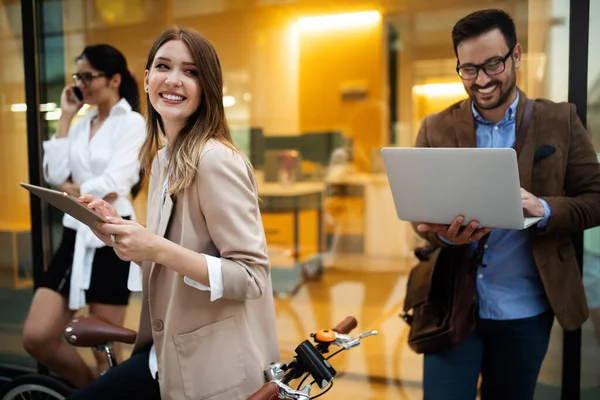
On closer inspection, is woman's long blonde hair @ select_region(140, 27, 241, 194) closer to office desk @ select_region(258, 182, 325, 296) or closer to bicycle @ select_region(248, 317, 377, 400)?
bicycle @ select_region(248, 317, 377, 400)

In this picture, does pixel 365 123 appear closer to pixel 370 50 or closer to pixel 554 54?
pixel 370 50

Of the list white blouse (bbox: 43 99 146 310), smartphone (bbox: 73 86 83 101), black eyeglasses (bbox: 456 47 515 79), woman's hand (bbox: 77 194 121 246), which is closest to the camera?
woman's hand (bbox: 77 194 121 246)

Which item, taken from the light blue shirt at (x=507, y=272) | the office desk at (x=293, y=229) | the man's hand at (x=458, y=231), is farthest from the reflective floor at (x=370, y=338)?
the man's hand at (x=458, y=231)

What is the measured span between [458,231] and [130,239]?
104 cm

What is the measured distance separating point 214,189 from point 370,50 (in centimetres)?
473

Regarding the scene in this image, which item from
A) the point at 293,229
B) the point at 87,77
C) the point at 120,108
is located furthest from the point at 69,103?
the point at 293,229

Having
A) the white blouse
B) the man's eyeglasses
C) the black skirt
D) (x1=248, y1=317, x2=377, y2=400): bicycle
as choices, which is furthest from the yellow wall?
(x1=248, y1=317, x2=377, y2=400): bicycle

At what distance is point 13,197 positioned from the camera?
3.86m

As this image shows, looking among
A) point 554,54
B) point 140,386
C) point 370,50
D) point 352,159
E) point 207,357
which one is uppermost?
point 370,50

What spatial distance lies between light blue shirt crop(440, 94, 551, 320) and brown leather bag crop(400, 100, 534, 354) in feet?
0.15

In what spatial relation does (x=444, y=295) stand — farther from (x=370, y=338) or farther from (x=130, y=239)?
(x=370, y=338)

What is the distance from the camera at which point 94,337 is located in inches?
87.7

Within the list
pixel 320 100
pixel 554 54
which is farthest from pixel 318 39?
pixel 554 54

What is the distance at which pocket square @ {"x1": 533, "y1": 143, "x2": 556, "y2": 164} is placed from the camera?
2061mm
